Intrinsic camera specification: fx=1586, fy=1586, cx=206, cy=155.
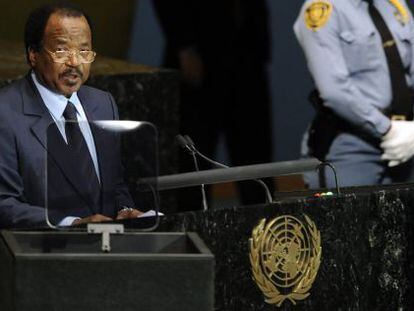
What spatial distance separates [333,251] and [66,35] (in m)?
0.97

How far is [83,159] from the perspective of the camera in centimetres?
403

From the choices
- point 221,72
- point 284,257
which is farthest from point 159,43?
point 284,257

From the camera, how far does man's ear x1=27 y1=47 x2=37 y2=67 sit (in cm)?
454

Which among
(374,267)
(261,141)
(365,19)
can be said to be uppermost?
(365,19)

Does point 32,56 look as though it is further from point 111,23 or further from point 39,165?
point 111,23

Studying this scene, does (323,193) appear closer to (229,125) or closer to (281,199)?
(281,199)

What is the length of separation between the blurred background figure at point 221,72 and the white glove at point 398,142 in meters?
0.75

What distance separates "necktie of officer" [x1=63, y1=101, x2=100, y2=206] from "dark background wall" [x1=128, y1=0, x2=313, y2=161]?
9.05ft

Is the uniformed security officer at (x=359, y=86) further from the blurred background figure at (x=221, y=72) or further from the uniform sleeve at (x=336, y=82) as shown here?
the blurred background figure at (x=221, y=72)

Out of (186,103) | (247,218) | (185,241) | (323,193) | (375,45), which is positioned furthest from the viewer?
(186,103)

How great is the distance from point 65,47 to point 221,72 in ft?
→ 7.58

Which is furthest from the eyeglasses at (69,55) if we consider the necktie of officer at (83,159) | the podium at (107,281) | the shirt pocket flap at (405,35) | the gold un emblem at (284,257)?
the shirt pocket flap at (405,35)

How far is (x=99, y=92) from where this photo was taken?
4625 mm

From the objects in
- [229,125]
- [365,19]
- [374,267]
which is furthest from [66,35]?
[229,125]
